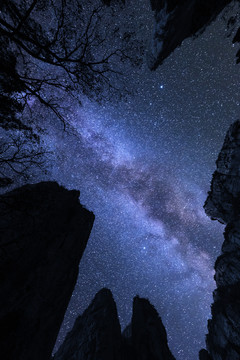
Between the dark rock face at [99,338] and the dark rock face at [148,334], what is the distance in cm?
279

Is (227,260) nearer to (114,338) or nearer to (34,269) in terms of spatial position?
(114,338)

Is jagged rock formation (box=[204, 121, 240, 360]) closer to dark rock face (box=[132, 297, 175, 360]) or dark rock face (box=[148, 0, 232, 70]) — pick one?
dark rock face (box=[132, 297, 175, 360])

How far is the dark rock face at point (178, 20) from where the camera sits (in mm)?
13781

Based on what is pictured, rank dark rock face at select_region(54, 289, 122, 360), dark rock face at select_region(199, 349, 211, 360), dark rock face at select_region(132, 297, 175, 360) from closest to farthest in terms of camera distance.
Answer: dark rock face at select_region(54, 289, 122, 360), dark rock face at select_region(199, 349, 211, 360), dark rock face at select_region(132, 297, 175, 360)

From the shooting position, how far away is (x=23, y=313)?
827 centimetres

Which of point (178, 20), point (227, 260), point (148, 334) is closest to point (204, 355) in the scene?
point (148, 334)

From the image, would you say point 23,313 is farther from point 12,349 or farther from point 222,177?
point 222,177

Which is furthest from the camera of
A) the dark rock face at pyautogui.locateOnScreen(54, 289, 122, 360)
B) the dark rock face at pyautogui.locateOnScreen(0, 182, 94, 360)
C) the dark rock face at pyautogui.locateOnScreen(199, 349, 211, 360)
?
the dark rock face at pyautogui.locateOnScreen(199, 349, 211, 360)

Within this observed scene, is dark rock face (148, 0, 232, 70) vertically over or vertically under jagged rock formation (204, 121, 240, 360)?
over

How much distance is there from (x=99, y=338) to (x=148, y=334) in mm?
7167

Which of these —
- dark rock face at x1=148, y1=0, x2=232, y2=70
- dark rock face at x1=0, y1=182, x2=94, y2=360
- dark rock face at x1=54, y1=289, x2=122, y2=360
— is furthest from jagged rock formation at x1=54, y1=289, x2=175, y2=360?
dark rock face at x1=148, y1=0, x2=232, y2=70

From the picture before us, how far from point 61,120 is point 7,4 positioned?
402cm

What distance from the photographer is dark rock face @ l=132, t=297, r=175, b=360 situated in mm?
16633

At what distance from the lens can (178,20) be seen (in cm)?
1511
